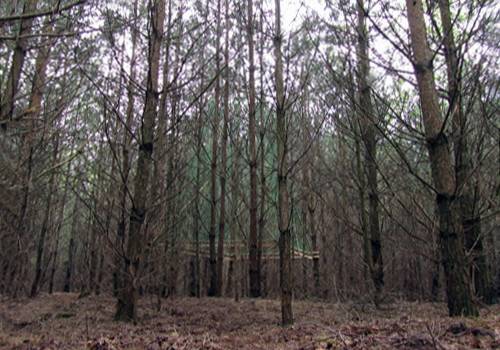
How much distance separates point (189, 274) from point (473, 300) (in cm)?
1060

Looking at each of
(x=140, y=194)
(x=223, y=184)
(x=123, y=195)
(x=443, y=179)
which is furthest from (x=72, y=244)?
(x=443, y=179)

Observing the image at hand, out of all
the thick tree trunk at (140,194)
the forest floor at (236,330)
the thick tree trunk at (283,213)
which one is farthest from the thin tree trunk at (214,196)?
the thick tree trunk at (283,213)

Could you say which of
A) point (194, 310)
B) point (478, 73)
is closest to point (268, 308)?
point (194, 310)

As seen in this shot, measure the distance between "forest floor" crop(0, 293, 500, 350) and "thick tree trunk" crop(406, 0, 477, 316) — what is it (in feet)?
0.88

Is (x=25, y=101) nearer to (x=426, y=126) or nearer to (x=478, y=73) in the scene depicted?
(x=426, y=126)

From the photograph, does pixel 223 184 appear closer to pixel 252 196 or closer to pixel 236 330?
pixel 252 196

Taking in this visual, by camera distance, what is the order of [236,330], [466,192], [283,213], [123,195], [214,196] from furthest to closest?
[214,196] < [466,192] < [123,195] < [283,213] < [236,330]

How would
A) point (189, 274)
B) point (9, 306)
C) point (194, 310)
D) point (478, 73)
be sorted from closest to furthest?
point (478, 73)
point (194, 310)
point (9, 306)
point (189, 274)

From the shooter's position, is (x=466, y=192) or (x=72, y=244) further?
(x=72, y=244)

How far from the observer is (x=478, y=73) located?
12.1ft

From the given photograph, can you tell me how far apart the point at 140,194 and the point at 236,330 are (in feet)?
6.36

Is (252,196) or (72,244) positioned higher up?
(252,196)

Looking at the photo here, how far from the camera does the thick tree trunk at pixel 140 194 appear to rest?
4441 mm

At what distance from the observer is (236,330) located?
14.3 feet
